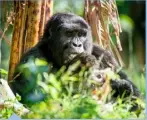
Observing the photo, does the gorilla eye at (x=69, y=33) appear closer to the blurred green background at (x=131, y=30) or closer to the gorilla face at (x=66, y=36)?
the gorilla face at (x=66, y=36)

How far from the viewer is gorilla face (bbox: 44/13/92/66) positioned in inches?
146

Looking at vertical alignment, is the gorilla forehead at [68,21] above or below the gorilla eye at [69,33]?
above

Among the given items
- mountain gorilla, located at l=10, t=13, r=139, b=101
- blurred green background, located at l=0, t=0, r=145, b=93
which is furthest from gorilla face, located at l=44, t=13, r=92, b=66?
blurred green background, located at l=0, t=0, r=145, b=93

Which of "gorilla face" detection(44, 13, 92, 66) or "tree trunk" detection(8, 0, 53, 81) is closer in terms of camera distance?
"gorilla face" detection(44, 13, 92, 66)

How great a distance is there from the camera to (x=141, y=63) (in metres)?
3.99

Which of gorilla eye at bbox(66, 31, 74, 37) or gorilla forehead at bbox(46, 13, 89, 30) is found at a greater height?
gorilla forehead at bbox(46, 13, 89, 30)

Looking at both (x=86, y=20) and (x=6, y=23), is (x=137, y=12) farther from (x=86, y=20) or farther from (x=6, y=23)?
(x=6, y=23)

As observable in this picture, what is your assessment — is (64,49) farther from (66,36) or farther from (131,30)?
(131,30)

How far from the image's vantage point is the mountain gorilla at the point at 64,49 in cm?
372

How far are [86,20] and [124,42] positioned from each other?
0.31 meters

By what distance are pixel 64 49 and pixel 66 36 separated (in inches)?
3.5

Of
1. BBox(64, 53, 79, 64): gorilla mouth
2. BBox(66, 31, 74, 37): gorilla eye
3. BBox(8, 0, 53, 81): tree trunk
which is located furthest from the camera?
BBox(8, 0, 53, 81): tree trunk

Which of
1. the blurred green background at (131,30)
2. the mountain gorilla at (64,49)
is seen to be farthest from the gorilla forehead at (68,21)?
the blurred green background at (131,30)

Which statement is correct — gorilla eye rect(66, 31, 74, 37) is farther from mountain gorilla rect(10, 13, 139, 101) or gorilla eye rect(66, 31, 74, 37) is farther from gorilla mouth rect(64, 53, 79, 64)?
gorilla mouth rect(64, 53, 79, 64)
